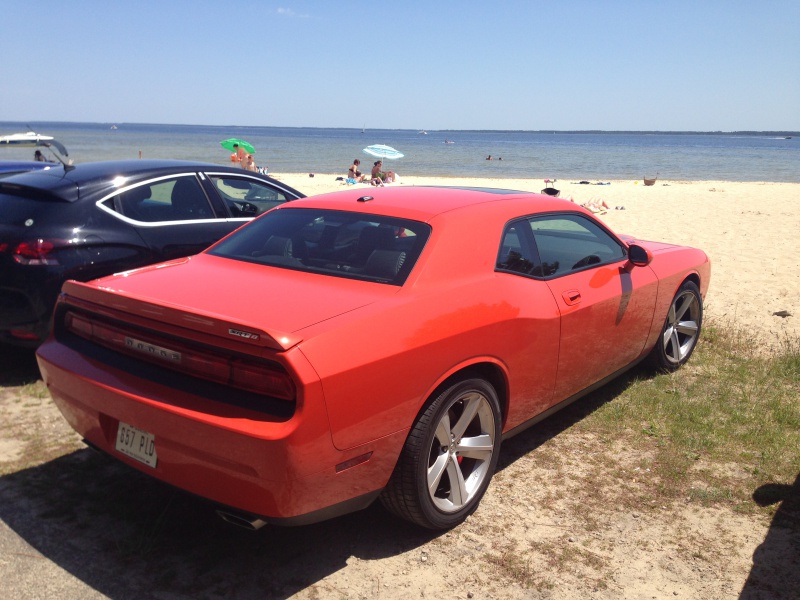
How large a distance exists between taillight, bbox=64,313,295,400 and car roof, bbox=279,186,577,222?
4.61 feet

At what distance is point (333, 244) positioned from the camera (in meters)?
3.81

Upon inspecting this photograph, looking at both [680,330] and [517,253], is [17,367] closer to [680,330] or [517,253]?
[517,253]

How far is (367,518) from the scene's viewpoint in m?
3.63

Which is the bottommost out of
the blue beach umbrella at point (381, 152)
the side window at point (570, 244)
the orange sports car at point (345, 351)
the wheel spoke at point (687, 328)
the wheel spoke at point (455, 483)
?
the wheel spoke at point (455, 483)

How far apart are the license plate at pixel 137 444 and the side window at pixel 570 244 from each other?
2326 mm

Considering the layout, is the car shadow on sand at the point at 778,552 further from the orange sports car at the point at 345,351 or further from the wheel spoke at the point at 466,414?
the wheel spoke at the point at 466,414

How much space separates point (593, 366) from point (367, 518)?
1.77 m

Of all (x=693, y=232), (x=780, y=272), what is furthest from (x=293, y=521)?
(x=693, y=232)

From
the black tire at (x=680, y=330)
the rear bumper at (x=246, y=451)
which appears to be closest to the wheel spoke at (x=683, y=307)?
the black tire at (x=680, y=330)

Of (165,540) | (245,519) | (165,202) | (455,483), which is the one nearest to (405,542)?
(455,483)

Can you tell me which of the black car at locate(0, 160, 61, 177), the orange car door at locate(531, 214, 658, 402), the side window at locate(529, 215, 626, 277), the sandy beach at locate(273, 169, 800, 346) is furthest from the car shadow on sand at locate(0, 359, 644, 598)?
the black car at locate(0, 160, 61, 177)

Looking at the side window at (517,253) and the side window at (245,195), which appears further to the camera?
the side window at (245,195)

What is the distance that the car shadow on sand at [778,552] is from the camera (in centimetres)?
309

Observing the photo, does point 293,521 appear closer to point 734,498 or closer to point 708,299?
point 734,498
